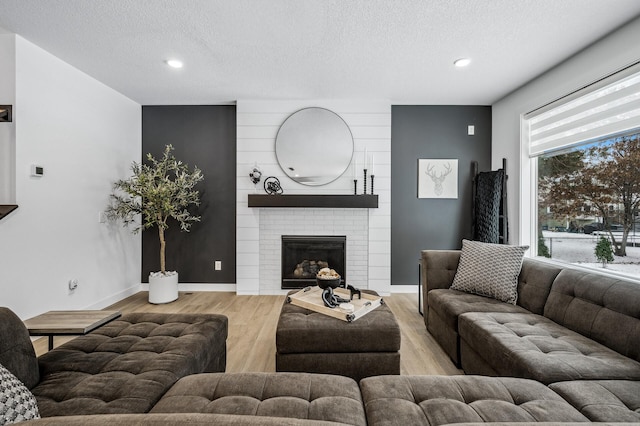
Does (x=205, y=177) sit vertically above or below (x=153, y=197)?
above

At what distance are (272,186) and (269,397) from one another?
3.03 meters

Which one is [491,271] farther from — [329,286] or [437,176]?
[437,176]

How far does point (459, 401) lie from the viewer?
1.12m

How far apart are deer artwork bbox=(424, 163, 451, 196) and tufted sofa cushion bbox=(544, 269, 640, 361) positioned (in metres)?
2.12

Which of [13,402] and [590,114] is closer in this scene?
[13,402]

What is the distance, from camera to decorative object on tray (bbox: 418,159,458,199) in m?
4.09

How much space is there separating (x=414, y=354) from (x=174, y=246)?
3.36 metres

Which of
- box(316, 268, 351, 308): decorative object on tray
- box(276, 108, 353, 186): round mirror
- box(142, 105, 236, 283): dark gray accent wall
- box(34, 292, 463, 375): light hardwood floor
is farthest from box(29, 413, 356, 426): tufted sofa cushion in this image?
box(142, 105, 236, 283): dark gray accent wall

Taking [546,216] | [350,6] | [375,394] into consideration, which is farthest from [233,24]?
[546,216]

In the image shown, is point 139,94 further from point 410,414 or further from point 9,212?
point 410,414

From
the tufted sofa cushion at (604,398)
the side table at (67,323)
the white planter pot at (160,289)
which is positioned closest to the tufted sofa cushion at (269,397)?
the side table at (67,323)

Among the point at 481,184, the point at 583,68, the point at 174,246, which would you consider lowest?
the point at 174,246

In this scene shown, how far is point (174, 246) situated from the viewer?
4.14 metres

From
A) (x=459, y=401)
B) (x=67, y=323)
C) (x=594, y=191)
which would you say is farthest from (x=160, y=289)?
(x=594, y=191)
